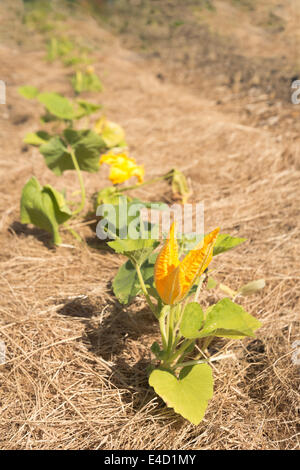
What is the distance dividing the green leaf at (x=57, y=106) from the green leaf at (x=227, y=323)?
4.76 ft

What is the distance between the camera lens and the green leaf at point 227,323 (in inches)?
33.9

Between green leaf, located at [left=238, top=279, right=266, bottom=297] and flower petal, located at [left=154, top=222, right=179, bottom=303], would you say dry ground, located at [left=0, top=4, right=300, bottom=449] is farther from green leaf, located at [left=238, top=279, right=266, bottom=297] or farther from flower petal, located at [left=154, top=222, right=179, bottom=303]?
flower petal, located at [left=154, top=222, right=179, bottom=303]

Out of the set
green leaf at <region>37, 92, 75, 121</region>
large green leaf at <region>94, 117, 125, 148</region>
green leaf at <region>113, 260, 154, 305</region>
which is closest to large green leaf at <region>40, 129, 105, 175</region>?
green leaf at <region>37, 92, 75, 121</region>

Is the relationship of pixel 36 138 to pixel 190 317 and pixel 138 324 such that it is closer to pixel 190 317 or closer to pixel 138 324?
pixel 138 324

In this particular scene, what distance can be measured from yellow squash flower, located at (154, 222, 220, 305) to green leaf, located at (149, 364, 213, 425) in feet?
0.63

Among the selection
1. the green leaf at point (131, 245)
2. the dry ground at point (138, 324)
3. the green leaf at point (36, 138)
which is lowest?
the dry ground at point (138, 324)

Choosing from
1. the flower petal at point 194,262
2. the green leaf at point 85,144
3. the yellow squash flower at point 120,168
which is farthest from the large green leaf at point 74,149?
the flower petal at point 194,262

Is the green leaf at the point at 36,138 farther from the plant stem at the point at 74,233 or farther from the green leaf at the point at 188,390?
the green leaf at the point at 188,390

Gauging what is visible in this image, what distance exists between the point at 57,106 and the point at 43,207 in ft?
2.37

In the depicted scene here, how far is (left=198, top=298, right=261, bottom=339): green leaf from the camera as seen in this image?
86cm

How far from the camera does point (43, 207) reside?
1.56 m
